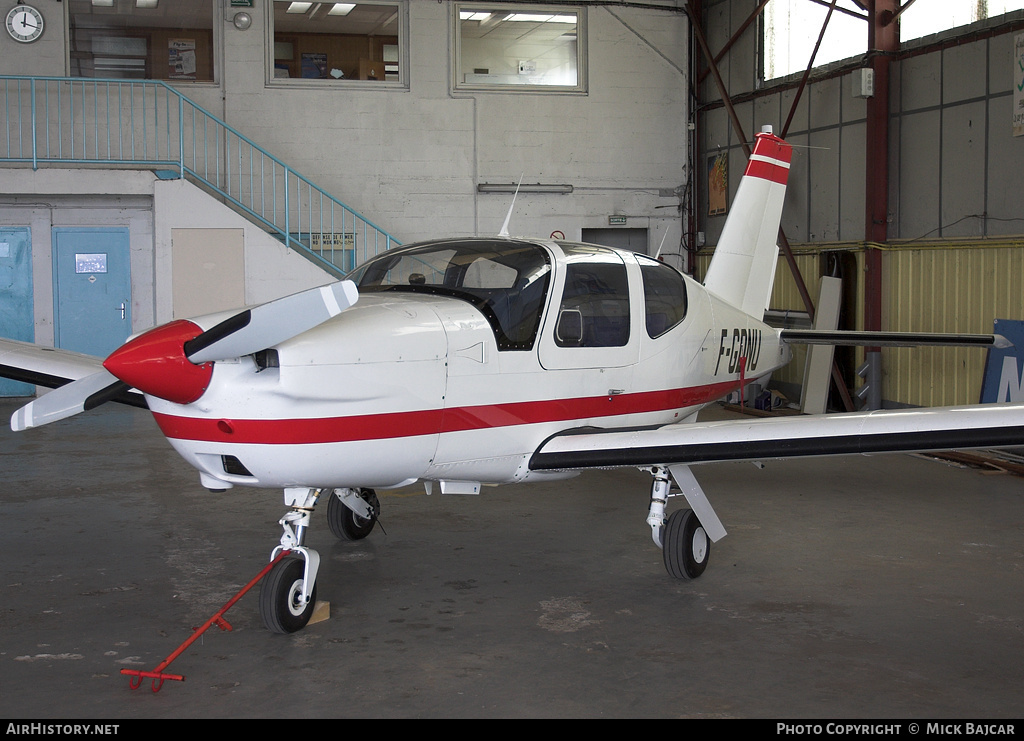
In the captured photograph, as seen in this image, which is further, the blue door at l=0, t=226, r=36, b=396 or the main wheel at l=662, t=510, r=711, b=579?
the blue door at l=0, t=226, r=36, b=396

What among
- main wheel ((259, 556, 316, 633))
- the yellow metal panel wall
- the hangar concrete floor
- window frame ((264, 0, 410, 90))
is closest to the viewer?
the hangar concrete floor

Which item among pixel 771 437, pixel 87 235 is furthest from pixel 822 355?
pixel 87 235

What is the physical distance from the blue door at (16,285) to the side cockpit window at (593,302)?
9.83m

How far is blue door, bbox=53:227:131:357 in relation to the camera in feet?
41.5

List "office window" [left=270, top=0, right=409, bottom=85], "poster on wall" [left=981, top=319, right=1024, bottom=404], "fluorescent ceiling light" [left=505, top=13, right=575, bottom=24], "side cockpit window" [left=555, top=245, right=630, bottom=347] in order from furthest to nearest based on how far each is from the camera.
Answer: "fluorescent ceiling light" [left=505, top=13, right=575, bottom=24] → "office window" [left=270, top=0, right=409, bottom=85] → "poster on wall" [left=981, top=319, right=1024, bottom=404] → "side cockpit window" [left=555, top=245, right=630, bottom=347]

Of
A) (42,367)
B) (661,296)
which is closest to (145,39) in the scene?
(42,367)

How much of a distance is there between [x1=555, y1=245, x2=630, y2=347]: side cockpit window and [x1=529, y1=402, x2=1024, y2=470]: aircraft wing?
52cm

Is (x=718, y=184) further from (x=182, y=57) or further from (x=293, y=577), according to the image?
(x=293, y=577)

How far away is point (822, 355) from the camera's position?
35.4ft

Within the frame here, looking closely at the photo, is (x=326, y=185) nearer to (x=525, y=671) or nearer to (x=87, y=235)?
(x=87, y=235)

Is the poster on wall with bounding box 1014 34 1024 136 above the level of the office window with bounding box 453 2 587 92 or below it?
below

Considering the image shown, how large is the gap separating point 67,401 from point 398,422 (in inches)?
52.9

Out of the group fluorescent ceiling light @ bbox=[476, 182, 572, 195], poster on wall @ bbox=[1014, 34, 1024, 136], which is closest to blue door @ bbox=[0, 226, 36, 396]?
fluorescent ceiling light @ bbox=[476, 182, 572, 195]

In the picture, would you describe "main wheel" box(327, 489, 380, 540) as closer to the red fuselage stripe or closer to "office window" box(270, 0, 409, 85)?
the red fuselage stripe
